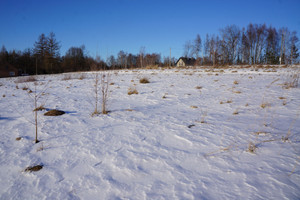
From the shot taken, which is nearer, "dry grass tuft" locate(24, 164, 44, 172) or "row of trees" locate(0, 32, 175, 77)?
Answer: "dry grass tuft" locate(24, 164, 44, 172)

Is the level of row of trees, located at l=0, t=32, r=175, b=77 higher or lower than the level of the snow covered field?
higher

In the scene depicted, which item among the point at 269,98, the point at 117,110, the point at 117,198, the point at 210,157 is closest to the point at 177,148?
the point at 210,157

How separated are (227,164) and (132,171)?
905 mm

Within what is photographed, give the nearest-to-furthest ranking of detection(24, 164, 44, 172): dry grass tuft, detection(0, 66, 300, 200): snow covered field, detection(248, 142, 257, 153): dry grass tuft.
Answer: detection(0, 66, 300, 200): snow covered field → detection(24, 164, 44, 172): dry grass tuft → detection(248, 142, 257, 153): dry grass tuft

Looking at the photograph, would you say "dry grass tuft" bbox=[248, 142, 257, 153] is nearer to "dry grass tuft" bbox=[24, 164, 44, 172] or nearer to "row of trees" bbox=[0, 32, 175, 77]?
"dry grass tuft" bbox=[24, 164, 44, 172]

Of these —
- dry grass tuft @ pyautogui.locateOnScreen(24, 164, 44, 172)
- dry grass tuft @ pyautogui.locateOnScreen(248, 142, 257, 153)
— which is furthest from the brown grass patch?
dry grass tuft @ pyautogui.locateOnScreen(248, 142, 257, 153)

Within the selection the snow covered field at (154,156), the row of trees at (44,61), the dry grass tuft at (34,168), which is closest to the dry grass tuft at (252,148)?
the snow covered field at (154,156)

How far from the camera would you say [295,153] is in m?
1.54

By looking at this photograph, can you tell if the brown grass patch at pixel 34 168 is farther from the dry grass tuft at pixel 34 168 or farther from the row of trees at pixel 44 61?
the row of trees at pixel 44 61

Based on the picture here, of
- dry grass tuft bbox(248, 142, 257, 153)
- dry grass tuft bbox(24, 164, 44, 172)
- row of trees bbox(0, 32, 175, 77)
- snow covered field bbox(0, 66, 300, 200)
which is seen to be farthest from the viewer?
row of trees bbox(0, 32, 175, 77)

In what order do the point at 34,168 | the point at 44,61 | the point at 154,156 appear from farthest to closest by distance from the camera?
the point at 44,61 → the point at 154,156 → the point at 34,168

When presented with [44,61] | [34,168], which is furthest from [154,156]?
[44,61]

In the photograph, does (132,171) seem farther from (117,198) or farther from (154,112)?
(154,112)

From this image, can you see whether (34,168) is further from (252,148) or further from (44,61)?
(44,61)
